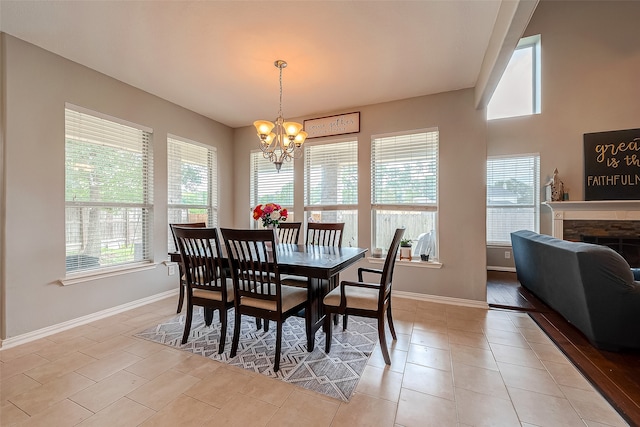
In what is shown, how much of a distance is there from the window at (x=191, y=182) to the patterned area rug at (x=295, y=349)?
1635mm

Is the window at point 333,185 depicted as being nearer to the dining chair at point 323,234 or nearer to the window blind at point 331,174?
the window blind at point 331,174

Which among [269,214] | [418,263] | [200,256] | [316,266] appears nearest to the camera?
[316,266]

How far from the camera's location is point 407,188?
146 inches

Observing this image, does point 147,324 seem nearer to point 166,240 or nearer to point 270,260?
point 166,240

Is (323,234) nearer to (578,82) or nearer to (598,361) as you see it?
(598,361)

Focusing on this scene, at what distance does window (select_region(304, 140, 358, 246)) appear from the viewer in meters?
3.99

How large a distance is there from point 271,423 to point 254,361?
68 centimetres

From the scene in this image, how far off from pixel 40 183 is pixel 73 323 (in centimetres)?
144

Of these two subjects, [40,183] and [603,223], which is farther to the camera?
[603,223]

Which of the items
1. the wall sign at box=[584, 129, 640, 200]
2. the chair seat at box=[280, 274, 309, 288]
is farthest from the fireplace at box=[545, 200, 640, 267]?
the chair seat at box=[280, 274, 309, 288]

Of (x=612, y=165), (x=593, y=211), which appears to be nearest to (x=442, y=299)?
(x=593, y=211)

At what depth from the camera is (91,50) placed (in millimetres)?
2555

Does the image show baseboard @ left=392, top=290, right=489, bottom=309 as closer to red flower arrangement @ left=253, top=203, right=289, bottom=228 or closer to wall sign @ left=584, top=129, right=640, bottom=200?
red flower arrangement @ left=253, top=203, right=289, bottom=228

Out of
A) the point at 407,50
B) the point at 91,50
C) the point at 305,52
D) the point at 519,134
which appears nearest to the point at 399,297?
the point at 407,50
